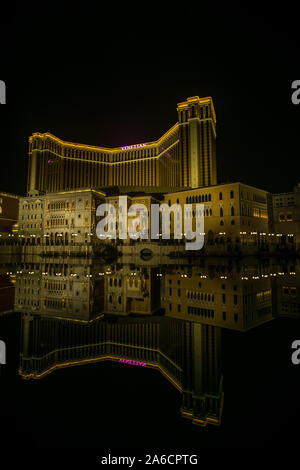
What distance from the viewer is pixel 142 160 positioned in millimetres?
96688

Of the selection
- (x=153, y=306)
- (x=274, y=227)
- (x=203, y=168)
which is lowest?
(x=153, y=306)

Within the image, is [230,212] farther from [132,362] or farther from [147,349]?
[132,362]

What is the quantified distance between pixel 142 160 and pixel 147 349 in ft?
318

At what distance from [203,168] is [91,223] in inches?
1487

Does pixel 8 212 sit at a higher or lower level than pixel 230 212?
higher

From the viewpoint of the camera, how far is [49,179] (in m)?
89.7

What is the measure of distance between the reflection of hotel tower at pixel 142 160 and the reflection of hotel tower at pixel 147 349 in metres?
68.1

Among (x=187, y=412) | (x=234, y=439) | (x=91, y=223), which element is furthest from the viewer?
(x=91, y=223)

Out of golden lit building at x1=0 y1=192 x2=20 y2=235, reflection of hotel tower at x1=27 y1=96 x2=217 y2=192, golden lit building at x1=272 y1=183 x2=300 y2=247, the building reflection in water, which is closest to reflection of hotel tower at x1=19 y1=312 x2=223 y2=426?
the building reflection in water

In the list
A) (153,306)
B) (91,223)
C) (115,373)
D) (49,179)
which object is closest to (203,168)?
(91,223)

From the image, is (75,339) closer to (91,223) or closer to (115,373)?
(115,373)

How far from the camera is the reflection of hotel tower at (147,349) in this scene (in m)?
2.97

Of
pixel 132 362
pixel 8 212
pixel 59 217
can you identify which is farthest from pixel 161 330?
pixel 8 212

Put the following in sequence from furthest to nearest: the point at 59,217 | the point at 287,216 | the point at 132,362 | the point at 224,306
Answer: the point at 287,216 < the point at 59,217 < the point at 224,306 < the point at 132,362
